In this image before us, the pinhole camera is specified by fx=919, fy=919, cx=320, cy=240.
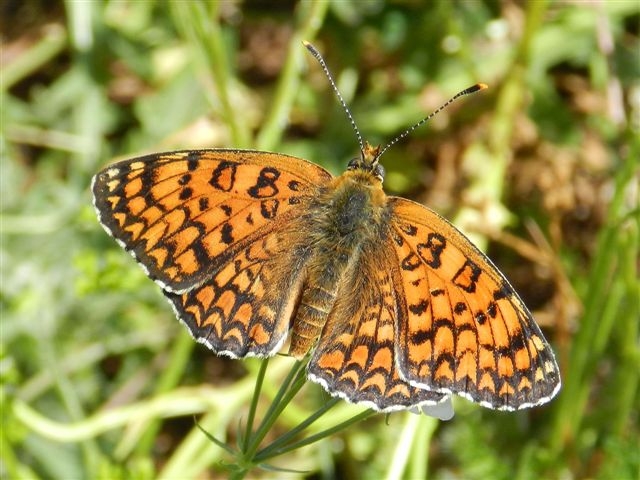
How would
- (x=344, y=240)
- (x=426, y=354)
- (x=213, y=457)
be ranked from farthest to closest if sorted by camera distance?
(x=213, y=457)
(x=344, y=240)
(x=426, y=354)

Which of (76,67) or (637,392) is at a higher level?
(76,67)

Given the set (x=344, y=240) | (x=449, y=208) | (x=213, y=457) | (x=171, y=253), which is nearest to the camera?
(x=171, y=253)

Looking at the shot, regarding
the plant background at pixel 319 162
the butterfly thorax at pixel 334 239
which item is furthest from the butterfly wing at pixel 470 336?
the plant background at pixel 319 162

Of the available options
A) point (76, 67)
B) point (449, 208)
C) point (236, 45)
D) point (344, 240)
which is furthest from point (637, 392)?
point (76, 67)

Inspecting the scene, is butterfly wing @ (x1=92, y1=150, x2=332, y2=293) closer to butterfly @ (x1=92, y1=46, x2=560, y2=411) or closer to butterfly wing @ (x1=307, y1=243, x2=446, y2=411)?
Result: butterfly @ (x1=92, y1=46, x2=560, y2=411)

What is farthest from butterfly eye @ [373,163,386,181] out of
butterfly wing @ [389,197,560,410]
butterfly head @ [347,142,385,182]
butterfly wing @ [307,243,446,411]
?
butterfly wing @ [389,197,560,410]

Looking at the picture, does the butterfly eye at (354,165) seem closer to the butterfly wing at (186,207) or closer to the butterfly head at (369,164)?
the butterfly head at (369,164)

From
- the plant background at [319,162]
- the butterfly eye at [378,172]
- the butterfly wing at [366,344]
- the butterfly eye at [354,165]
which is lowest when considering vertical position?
the plant background at [319,162]

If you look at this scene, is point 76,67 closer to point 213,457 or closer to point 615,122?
point 213,457
